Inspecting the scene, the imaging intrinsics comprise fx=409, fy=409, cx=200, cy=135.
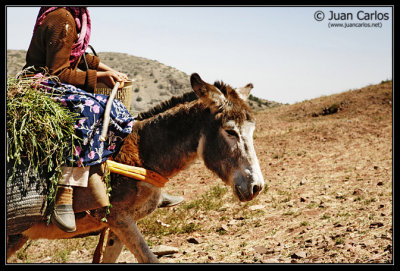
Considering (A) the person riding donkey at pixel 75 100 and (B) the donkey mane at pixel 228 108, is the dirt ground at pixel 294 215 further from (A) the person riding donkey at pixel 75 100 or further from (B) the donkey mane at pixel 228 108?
(B) the donkey mane at pixel 228 108

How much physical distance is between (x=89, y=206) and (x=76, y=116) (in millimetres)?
808

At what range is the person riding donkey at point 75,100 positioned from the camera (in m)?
3.54

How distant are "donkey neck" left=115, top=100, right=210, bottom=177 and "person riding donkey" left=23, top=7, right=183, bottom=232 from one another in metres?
0.21

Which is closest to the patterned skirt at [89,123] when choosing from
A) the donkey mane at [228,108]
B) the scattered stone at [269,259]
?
the donkey mane at [228,108]

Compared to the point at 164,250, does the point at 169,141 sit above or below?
above

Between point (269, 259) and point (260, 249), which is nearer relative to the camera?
point (269, 259)

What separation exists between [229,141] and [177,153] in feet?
1.83

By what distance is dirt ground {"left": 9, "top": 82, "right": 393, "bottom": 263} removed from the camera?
547 centimetres

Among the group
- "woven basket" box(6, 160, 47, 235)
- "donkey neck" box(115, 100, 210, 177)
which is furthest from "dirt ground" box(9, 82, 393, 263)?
"donkey neck" box(115, 100, 210, 177)

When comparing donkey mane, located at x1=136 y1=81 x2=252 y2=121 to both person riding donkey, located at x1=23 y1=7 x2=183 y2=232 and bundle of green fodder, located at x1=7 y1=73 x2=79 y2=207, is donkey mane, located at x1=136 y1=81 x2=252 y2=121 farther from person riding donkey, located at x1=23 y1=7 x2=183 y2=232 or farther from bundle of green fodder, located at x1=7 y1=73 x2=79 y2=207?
bundle of green fodder, located at x1=7 y1=73 x2=79 y2=207

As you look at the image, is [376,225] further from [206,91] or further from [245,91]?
[206,91]

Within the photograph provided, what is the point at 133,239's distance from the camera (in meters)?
3.78

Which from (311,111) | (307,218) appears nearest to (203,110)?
(307,218)

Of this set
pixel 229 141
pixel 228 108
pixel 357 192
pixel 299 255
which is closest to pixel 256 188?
pixel 229 141
